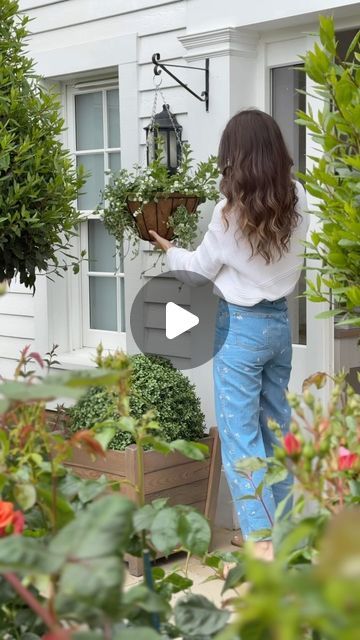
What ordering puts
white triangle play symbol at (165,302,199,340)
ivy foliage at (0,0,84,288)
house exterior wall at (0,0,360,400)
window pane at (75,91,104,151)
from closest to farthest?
ivy foliage at (0,0,84,288) → house exterior wall at (0,0,360,400) → white triangle play symbol at (165,302,199,340) → window pane at (75,91,104,151)

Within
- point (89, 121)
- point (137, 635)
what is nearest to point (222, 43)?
point (89, 121)

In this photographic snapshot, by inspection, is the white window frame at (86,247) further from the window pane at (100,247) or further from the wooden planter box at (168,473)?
the wooden planter box at (168,473)

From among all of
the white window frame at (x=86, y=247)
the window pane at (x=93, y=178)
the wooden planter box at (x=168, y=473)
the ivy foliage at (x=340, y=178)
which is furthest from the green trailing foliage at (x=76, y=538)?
the window pane at (x=93, y=178)

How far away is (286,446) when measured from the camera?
1.05 metres

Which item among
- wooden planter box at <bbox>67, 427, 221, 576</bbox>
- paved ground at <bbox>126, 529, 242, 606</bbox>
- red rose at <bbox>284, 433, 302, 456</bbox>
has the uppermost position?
red rose at <bbox>284, 433, 302, 456</bbox>

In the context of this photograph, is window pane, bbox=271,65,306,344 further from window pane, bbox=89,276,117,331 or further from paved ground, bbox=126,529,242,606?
window pane, bbox=89,276,117,331

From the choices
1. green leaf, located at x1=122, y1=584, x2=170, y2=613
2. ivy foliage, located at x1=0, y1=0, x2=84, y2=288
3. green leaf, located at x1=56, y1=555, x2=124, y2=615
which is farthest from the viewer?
ivy foliage, located at x1=0, y1=0, x2=84, y2=288

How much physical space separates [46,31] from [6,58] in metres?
1.41

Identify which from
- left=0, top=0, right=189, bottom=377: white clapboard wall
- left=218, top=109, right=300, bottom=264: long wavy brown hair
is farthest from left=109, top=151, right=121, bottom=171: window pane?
Answer: left=218, top=109, right=300, bottom=264: long wavy brown hair

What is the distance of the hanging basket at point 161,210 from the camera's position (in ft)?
14.5

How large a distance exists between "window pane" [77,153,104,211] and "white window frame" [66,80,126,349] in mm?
33

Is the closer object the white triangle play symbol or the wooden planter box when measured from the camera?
the wooden planter box

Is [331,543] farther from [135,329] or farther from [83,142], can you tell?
[83,142]

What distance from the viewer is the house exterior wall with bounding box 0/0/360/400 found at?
4.49 m
